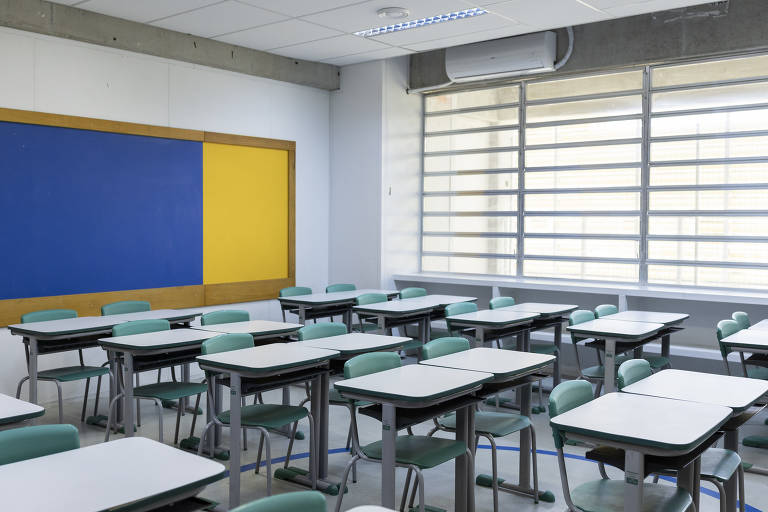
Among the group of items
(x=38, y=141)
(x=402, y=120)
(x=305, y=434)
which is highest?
(x=402, y=120)

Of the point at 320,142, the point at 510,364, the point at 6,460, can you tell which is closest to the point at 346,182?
the point at 320,142

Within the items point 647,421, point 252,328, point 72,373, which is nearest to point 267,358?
point 252,328

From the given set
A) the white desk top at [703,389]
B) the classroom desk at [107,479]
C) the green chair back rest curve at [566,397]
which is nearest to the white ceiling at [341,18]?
the white desk top at [703,389]

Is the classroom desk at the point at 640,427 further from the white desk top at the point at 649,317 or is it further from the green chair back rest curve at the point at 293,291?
the green chair back rest curve at the point at 293,291

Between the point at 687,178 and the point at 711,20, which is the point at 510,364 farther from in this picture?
the point at 711,20

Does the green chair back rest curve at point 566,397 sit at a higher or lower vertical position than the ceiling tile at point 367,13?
lower

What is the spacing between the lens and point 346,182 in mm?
8531

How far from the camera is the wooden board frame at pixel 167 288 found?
5824 millimetres

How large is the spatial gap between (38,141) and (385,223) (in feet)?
12.6

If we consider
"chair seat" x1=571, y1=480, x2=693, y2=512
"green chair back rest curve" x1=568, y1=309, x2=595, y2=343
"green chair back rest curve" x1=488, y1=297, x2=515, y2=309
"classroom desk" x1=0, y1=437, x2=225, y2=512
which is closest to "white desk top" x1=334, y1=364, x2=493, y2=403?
"chair seat" x1=571, y1=480, x2=693, y2=512

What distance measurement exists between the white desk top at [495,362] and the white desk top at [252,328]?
1424 millimetres

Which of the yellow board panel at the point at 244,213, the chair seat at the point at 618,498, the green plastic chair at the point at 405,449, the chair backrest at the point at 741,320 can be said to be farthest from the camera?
the yellow board panel at the point at 244,213

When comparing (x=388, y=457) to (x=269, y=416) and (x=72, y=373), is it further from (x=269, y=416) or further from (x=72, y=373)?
(x=72, y=373)

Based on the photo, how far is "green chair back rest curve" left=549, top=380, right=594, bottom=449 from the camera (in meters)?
2.89
